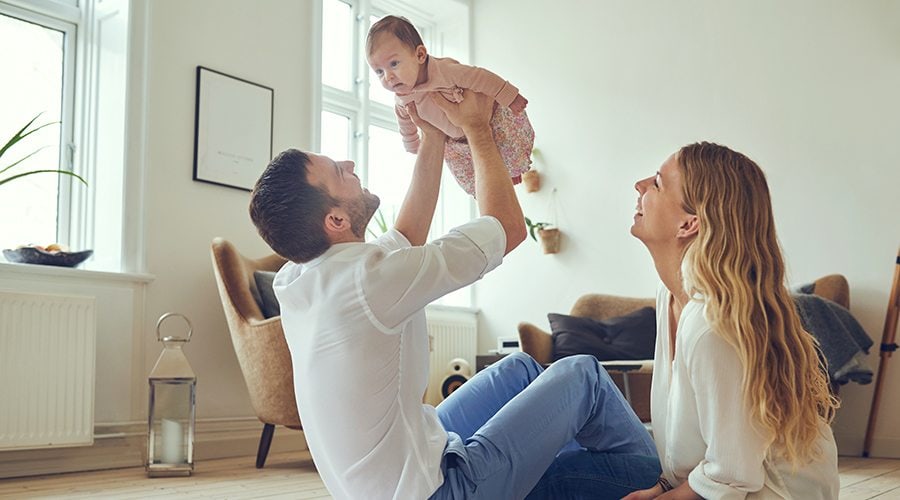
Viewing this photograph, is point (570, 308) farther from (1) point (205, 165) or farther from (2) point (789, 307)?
(2) point (789, 307)

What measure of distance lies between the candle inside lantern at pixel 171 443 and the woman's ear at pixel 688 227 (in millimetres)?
2552

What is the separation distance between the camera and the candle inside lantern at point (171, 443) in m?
3.47

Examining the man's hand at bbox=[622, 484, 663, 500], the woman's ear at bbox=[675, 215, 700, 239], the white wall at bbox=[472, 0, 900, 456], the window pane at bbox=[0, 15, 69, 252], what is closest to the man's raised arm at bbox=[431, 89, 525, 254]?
the woman's ear at bbox=[675, 215, 700, 239]

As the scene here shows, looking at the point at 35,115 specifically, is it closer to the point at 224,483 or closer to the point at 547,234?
the point at 224,483

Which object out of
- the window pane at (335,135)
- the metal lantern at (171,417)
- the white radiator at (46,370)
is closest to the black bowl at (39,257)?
the white radiator at (46,370)

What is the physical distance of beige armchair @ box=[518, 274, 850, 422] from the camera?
414cm

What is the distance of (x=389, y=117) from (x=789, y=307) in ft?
15.1

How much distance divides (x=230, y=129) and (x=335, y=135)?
1.07 metres

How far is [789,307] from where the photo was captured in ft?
4.68

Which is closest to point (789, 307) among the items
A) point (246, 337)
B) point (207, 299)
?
point (246, 337)

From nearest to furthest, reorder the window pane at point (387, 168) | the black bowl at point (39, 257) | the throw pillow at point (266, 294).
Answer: the black bowl at point (39, 257) < the throw pillow at point (266, 294) < the window pane at point (387, 168)

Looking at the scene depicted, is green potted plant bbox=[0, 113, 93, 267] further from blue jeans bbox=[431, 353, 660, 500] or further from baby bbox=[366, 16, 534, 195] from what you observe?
blue jeans bbox=[431, 353, 660, 500]

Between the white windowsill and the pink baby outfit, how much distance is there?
2.22 metres

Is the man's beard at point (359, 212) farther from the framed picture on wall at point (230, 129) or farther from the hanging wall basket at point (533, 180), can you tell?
the hanging wall basket at point (533, 180)
